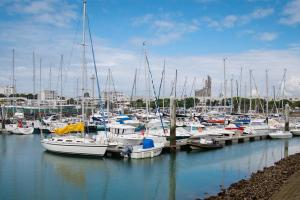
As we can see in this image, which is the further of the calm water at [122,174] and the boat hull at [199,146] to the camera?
the boat hull at [199,146]

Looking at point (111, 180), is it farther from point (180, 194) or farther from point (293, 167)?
point (293, 167)

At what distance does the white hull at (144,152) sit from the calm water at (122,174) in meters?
0.68

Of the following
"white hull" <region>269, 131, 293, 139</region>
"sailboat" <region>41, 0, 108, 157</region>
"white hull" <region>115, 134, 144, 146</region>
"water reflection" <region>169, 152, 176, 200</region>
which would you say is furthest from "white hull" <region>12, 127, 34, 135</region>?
"white hull" <region>269, 131, 293, 139</region>

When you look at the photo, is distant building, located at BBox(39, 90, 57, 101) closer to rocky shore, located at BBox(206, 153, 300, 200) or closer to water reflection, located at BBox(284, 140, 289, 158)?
water reflection, located at BBox(284, 140, 289, 158)

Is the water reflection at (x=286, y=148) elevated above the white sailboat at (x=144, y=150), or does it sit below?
below

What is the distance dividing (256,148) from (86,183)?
95.3 ft

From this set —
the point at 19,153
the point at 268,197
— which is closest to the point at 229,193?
the point at 268,197

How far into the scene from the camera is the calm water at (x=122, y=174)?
83.9 feet

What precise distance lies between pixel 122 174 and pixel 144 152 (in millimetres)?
5962

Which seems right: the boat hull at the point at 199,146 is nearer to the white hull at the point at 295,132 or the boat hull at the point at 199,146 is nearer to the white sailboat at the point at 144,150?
the white sailboat at the point at 144,150

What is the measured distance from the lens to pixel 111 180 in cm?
2925

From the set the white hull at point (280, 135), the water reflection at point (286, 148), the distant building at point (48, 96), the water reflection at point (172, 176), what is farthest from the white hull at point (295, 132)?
the distant building at point (48, 96)

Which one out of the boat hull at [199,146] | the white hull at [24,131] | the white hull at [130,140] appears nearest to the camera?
the white hull at [130,140]

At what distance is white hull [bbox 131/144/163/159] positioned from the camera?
36594 mm
